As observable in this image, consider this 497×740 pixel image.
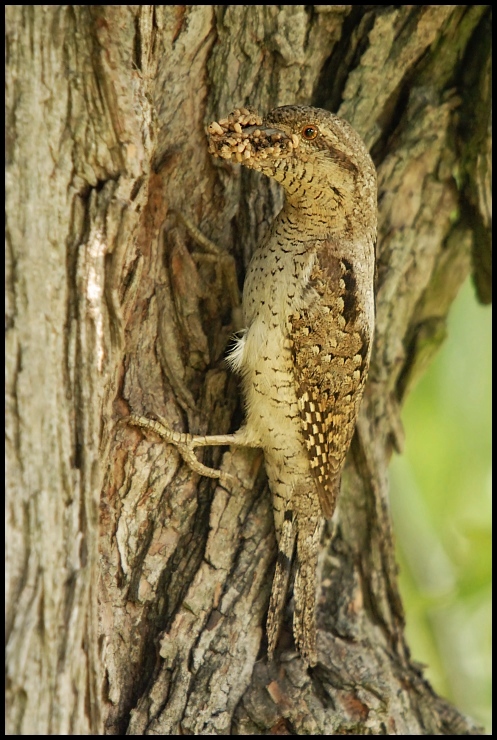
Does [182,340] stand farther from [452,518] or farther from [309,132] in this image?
[452,518]

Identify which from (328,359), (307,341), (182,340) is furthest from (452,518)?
(182,340)

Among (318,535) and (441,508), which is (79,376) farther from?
(441,508)

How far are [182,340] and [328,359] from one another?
69 centimetres

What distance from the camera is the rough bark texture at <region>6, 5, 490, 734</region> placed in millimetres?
2148

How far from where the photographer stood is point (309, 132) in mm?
3154

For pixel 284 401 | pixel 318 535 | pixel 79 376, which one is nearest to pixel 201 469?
pixel 284 401

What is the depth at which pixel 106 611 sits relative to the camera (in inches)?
113

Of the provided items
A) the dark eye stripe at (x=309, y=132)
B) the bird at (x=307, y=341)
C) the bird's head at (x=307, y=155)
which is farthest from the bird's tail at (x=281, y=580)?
the dark eye stripe at (x=309, y=132)

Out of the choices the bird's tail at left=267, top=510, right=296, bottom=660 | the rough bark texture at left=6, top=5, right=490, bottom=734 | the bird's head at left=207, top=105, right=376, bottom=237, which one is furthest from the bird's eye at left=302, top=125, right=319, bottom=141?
the bird's tail at left=267, top=510, right=296, bottom=660

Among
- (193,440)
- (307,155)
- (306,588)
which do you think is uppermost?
(307,155)

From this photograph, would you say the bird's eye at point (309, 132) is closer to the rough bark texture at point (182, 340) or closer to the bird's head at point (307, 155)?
the bird's head at point (307, 155)

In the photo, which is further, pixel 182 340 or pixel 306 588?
pixel 306 588

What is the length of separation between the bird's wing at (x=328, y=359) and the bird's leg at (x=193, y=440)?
1.08 ft

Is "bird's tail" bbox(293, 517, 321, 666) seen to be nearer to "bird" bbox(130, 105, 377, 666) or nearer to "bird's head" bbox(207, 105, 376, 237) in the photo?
"bird" bbox(130, 105, 377, 666)
